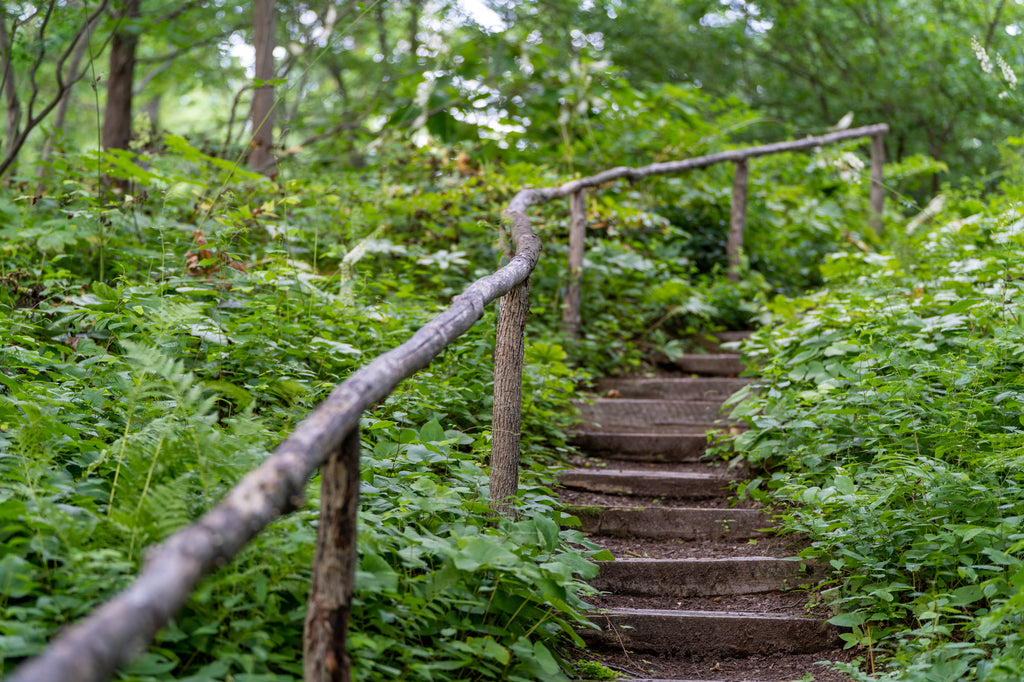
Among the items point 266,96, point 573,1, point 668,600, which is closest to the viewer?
point 668,600

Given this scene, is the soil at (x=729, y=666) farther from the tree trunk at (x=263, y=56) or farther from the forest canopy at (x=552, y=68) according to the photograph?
the tree trunk at (x=263, y=56)

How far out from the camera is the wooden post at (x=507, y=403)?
9.89 ft

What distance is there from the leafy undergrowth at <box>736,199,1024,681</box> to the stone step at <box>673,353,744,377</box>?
80 centimetres

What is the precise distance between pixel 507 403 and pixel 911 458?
159 centimetres

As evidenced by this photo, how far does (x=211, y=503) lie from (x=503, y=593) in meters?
0.88

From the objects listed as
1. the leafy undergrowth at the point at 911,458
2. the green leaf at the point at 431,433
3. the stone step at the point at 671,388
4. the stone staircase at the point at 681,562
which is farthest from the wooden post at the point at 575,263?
the green leaf at the point at 431,433

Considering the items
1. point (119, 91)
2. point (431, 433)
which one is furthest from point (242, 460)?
point (119, 91)

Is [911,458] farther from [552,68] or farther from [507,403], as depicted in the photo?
[552,68]

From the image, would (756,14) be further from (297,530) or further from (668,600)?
(297,530)

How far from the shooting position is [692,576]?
3369mm

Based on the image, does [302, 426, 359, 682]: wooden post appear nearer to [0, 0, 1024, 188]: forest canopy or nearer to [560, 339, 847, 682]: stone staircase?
[560, 339, 847, 682]: stone staircase

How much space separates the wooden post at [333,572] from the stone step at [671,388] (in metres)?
3.67

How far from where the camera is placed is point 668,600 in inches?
130

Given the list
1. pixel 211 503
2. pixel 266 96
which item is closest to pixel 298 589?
pixel 211 503
